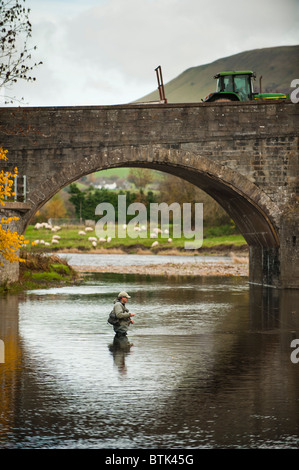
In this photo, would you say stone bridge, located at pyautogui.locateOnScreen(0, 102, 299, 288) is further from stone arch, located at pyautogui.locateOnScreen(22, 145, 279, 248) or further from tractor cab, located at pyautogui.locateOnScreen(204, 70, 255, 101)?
tractor cab, located at pyautogui.locateOnScreen(204, 70, 255, 101)

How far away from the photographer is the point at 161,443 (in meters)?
7.20

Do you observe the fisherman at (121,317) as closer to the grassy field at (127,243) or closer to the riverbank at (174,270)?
the riverbank at (174,270)

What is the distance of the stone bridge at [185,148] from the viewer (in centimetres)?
2570

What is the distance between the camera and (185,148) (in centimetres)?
2614

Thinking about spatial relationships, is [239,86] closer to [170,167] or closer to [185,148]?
[170,167]

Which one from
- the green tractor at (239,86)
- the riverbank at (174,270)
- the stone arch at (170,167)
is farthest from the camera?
the riverbank at (174,270)

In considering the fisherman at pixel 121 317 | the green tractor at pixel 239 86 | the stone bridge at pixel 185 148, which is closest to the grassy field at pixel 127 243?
the green tractor at pixel 239 86

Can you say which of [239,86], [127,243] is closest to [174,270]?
[239,86]

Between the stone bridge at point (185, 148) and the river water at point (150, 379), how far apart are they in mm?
7118

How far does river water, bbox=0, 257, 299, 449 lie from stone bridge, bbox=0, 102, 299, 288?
7.12m

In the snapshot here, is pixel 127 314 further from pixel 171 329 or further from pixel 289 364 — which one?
pixel 289 364

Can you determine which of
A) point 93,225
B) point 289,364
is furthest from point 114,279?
point 93,225

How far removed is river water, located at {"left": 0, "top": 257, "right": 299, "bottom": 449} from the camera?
754cm

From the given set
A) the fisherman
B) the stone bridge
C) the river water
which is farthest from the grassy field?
the fisherman
